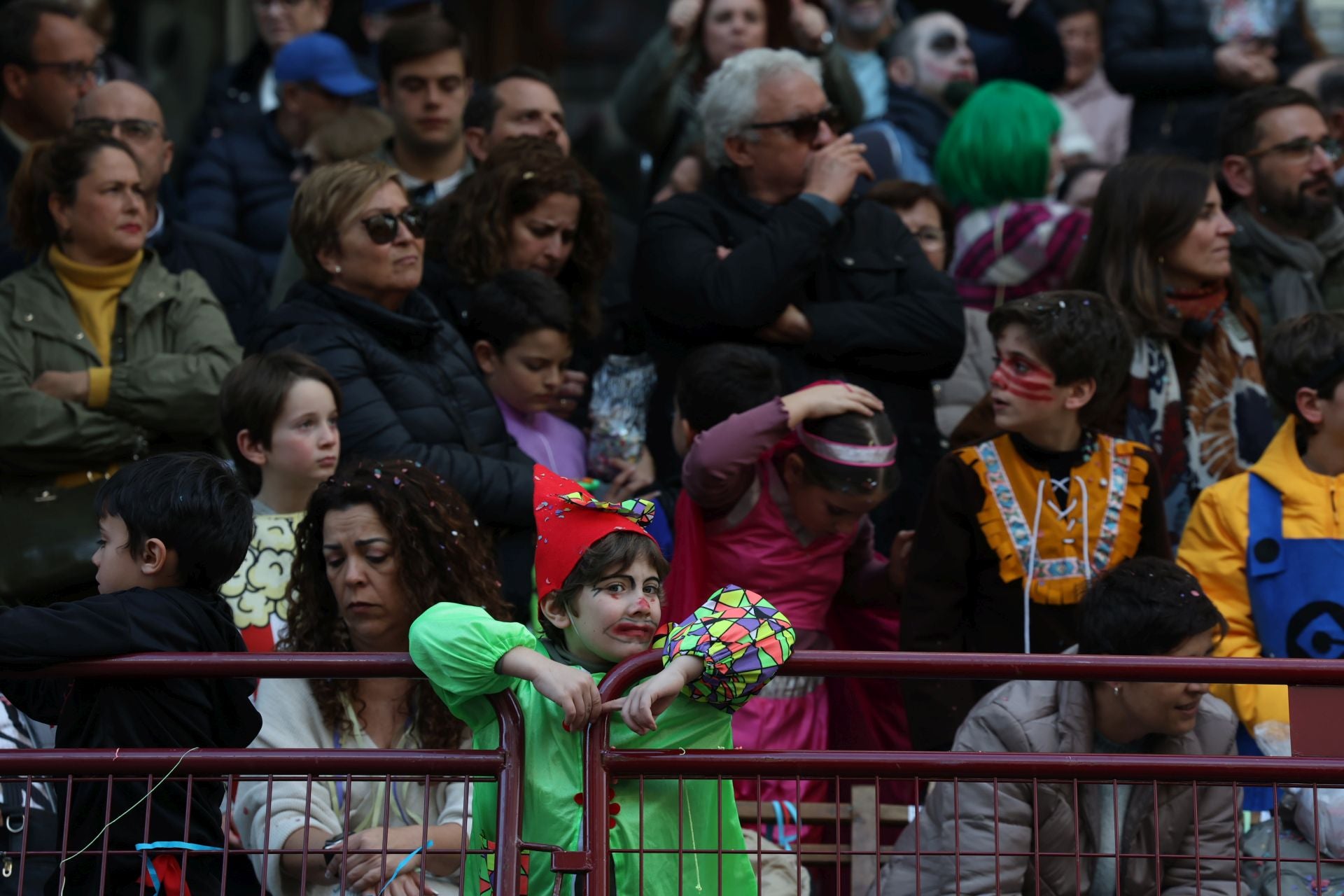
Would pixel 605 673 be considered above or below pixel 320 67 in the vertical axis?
below

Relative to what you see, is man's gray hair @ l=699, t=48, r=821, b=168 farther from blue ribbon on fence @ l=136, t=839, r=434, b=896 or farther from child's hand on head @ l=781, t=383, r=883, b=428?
blue ribbon on fence @ l=136, t=839, r=434, b=896

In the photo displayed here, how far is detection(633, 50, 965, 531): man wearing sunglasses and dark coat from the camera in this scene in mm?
6270

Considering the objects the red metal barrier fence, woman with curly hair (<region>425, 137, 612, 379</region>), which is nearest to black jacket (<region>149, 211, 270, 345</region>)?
woman with curly hair (<region>425, 137, 612, 379</region>)

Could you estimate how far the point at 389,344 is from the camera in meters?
6.06

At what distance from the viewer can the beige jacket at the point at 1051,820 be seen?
15.1 ft

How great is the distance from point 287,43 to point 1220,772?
20.7 feet

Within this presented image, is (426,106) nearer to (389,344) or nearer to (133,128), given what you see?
(133,128)

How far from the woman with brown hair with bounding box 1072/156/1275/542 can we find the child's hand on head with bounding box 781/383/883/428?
123 cm

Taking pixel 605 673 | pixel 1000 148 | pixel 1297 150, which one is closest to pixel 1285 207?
pixel 1297 150

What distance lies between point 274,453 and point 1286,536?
2.98m

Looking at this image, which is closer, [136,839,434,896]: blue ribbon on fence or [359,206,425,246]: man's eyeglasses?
[136,839,434,896]: blue ribbon on fence

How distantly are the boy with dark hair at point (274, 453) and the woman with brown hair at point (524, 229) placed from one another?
1.12 m

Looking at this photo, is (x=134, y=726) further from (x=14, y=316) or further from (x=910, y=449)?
(x=910, y=449)

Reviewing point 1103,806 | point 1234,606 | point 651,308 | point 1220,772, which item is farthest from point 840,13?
point 1220,772
